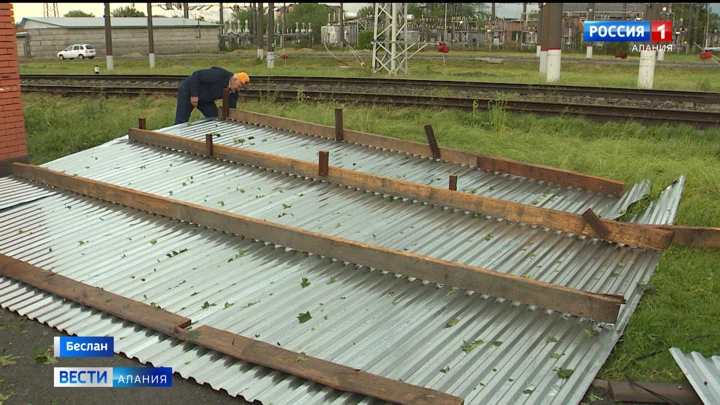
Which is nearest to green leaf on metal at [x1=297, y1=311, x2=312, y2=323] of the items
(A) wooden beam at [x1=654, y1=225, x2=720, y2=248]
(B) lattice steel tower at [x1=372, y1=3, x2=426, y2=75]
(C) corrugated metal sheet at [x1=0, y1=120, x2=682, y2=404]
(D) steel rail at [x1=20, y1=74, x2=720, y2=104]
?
(C) corrugated metal sheet at [x1=0, y1=120, x2=682, y2=404]

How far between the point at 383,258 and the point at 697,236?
320 centimetres

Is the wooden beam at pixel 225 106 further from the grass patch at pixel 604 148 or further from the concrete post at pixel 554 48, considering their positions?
the concrete post at pixel 554 48

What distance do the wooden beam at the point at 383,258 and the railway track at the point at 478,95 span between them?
28.7 ft

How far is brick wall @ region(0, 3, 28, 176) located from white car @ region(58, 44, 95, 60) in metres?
46.1

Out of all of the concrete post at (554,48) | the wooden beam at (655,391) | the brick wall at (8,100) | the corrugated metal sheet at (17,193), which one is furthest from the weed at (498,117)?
the concrete post at (554,48)

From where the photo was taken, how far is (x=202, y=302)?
5645mm

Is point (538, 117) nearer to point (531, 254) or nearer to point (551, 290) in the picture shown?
point (531, 254)

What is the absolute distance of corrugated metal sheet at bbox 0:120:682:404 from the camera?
15.3 feet

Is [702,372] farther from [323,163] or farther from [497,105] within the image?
[497,105]

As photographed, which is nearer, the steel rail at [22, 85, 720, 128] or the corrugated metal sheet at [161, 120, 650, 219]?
the corrugated metal sheet at [161, 120, 650, 219]

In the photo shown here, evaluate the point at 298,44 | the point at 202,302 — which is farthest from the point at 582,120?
the point at 298,44

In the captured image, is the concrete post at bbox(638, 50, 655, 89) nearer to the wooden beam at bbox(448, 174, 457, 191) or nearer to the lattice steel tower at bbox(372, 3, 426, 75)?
the lattice steel tower at bbox(372, 3, 426, 75)

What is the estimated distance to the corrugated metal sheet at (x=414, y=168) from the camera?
8312 millimetres

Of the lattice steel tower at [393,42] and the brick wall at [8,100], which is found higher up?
the lattice steel tower at [393,42]
